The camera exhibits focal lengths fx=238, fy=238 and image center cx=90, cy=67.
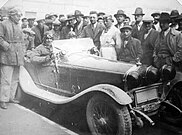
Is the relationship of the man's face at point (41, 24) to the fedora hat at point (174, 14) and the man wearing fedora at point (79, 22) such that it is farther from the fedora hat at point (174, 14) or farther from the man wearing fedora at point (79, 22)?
the fedora hat at point (174, 14)

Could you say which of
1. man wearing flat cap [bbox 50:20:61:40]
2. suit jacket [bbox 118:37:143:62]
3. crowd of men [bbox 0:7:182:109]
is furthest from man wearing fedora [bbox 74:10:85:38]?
suit jacket [bbox 118:37:143:62]

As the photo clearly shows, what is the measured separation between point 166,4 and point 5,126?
58.1 inches

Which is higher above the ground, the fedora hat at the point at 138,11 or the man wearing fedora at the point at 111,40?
the fedora hat at the point at 138,11

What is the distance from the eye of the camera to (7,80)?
1.89 meters

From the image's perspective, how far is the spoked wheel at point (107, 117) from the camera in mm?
1504

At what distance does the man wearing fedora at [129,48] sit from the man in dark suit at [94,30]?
0.17 m

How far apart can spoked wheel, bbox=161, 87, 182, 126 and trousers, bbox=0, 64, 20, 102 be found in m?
1.16

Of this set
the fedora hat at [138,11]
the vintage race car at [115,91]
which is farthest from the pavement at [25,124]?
the fedora hat at [138,11]

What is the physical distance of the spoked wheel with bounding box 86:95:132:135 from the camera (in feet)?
4.93

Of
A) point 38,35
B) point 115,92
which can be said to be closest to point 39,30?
point 38,35

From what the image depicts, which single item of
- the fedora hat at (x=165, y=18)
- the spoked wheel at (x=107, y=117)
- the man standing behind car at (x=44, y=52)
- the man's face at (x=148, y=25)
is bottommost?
the spoked wheel at (x=107, y=117)

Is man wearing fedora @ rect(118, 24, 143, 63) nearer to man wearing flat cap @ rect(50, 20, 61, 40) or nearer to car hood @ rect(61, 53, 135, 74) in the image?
car hood @ rect(61, 53, 135, 74)

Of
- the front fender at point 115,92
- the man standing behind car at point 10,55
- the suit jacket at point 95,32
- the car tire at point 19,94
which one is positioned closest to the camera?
the front fender at point 115,92

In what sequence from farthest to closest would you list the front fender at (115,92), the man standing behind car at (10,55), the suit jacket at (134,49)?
the man standing behind car at (10,55)
the suit jacket at (134,49)
the front fender at (115,92)
